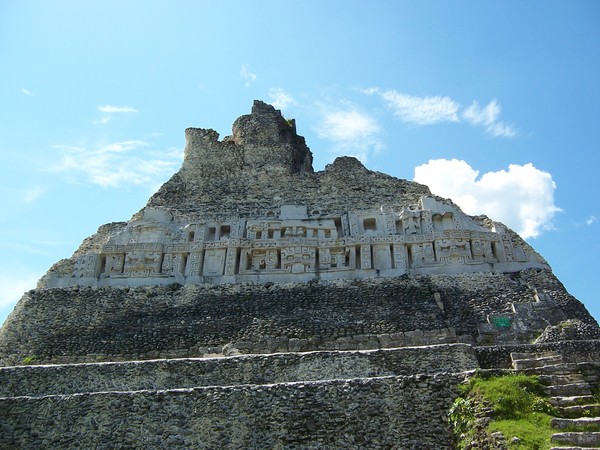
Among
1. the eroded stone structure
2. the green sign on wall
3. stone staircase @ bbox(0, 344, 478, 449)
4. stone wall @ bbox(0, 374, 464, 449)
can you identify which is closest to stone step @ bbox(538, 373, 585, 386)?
stone staircase @ bbox(0, 344, 478, 449)

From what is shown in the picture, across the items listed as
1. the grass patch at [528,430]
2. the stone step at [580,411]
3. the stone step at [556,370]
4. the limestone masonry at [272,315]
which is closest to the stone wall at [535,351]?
the limestone masonry at [272,315]

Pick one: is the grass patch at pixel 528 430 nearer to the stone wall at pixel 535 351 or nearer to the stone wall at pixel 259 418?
the stone wall at pixel 259 418

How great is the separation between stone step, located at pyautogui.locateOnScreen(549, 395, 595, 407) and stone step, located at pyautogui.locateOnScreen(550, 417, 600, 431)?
1.50 feet

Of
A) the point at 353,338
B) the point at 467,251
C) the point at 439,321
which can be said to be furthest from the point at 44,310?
the point at 467,251

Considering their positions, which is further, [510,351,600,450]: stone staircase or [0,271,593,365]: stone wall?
[0,271,593,365]: stone wall

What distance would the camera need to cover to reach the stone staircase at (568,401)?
7.64 metres

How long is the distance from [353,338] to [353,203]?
6294 mm

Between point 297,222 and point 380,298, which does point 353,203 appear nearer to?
point 297,222

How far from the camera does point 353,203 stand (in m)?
18.9

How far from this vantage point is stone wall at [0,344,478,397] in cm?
1087

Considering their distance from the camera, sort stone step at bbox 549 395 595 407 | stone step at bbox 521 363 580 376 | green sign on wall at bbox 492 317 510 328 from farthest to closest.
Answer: green sign on wall at bbox 492 317 510 328
stone step at bbox 521 363 580 376
stone step at bbox 549 395 595 407

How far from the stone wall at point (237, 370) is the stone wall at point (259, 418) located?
1284 millimetres

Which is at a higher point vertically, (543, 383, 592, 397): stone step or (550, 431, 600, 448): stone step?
(543, 383, 592, 397): stone step

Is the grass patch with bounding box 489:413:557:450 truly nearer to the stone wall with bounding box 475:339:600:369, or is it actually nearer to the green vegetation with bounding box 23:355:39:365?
the stone wall with bounding box 475:339:600:369
